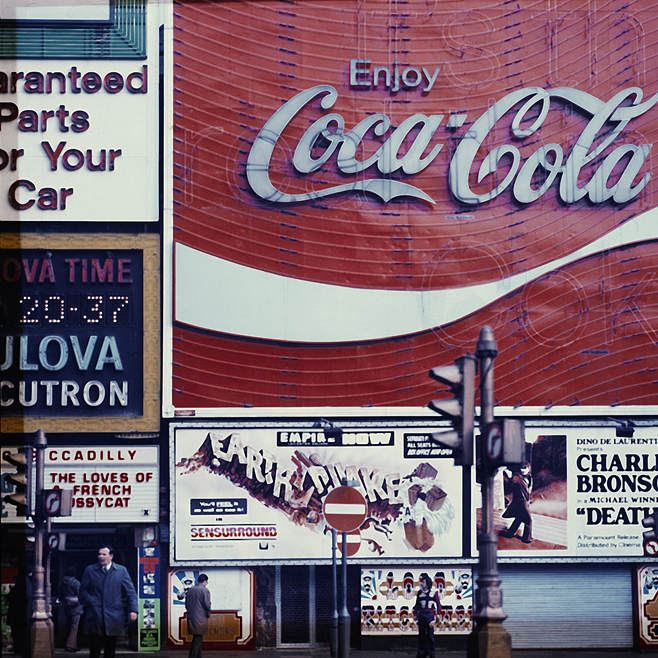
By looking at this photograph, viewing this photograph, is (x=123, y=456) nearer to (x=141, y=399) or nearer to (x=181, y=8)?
(x=141, y=399)

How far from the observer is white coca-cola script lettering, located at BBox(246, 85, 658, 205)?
896 inches

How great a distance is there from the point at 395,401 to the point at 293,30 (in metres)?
8.33

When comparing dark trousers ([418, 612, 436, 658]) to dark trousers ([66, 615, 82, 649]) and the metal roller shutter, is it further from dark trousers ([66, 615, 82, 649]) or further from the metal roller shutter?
dark trousers ([66, 615, 82, 649])

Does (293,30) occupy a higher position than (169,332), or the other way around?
(293,30)

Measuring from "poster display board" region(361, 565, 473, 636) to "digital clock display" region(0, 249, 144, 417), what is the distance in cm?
621

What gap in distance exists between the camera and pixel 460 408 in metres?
13.6

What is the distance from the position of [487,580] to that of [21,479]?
353 inches

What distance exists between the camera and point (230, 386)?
2256 centimetres

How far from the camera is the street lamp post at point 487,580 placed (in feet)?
43.8

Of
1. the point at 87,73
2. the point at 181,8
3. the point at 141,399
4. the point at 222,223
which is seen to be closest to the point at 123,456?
the point at 141,399

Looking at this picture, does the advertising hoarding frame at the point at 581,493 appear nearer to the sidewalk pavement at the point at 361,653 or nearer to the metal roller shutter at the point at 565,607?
the metal roller shutter at the point at 565,607

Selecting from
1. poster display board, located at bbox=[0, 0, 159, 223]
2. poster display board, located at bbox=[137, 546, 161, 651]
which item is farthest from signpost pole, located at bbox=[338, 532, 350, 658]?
poster display board, located at bbox=[0, 0, 159, 223]

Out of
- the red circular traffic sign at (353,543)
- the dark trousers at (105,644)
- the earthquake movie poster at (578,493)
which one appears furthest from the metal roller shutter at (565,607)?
the dark trousers at (105,644)

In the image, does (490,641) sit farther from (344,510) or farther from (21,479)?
(21,479)
